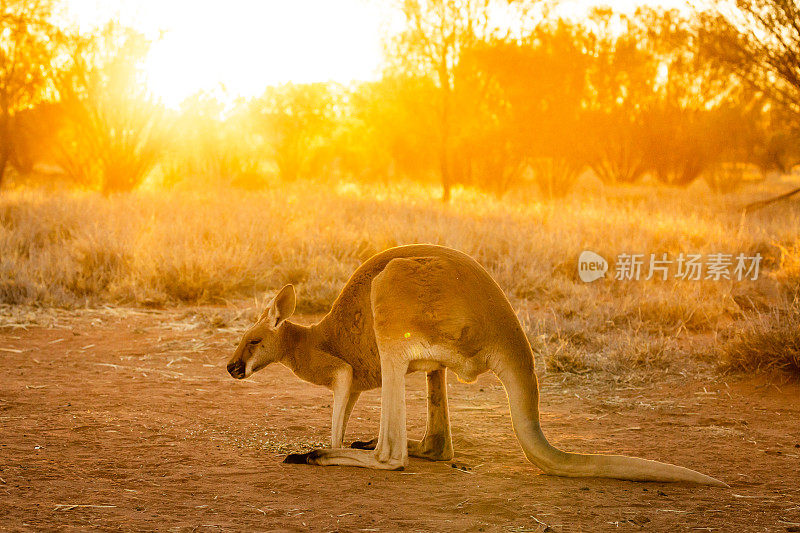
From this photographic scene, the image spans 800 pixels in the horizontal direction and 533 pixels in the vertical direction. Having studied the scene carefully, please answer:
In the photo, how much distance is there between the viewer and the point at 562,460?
12.1ft

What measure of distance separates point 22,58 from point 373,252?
13394 mm

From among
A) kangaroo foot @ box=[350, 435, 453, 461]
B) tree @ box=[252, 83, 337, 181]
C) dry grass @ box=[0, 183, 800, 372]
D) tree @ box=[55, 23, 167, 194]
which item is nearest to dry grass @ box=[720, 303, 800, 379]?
dry grass @ box=[0, 183, 800, 372]

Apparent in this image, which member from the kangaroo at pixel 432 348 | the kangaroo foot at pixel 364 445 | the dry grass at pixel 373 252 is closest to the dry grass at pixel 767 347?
the dry grass at pixel 373 252

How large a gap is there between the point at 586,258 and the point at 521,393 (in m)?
7.27

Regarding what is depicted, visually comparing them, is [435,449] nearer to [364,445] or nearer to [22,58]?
[364,445]

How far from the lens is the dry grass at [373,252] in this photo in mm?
7934

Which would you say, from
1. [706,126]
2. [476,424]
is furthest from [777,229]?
[706,126]

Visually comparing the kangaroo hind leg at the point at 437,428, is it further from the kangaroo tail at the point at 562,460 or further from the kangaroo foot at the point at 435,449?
the kangaroo tail at the point at 562,460

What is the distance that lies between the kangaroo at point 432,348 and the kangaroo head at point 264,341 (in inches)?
12.2

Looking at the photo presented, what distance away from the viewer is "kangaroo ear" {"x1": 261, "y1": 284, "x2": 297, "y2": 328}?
4211 millimetres

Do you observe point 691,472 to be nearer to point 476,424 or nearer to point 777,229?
point 476,424

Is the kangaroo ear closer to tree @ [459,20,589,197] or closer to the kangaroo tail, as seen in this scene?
the kangaroo tail

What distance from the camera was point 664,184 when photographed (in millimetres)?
28438

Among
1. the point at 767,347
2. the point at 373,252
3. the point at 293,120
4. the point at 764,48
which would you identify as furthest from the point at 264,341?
the point at 293,120
